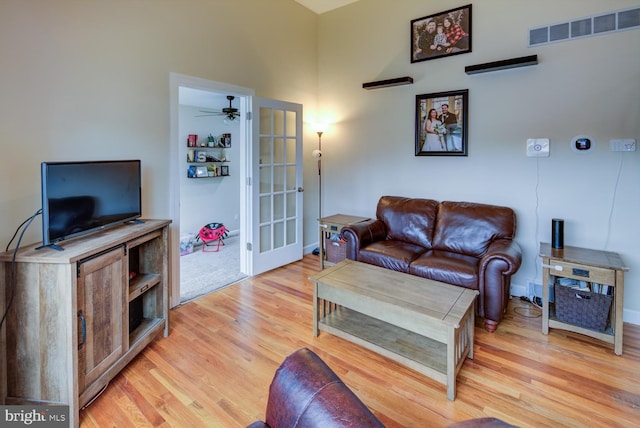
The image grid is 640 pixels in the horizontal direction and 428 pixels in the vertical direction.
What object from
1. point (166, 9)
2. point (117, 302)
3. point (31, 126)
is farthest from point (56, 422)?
point (166, 9)

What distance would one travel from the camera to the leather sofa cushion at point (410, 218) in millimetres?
3514

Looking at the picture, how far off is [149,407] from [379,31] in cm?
431

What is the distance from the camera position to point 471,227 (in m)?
3.24

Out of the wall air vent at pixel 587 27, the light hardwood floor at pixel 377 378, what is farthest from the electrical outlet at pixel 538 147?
the light hardwood floor at pixel 377 378

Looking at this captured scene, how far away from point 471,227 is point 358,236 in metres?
1.09

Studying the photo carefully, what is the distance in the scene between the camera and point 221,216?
6.00 meters

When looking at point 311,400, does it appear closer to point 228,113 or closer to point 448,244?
point 448,244

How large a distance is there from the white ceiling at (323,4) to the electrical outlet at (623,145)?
327cm

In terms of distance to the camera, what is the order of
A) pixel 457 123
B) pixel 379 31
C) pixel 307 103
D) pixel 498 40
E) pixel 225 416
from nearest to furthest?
1. pixel 225 416
2. pixel 498 40
3. pixel 457 123
4. pixel 379 31
5. pixel 307 103

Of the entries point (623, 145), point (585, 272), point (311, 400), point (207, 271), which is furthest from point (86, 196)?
point (623, 145)

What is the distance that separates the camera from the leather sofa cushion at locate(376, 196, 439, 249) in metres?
3.51

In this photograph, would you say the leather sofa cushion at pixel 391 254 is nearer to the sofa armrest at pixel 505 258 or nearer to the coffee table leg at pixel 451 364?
the sofa armrest at pixel 505 258

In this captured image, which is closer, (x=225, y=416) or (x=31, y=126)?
(x=225, y=416)

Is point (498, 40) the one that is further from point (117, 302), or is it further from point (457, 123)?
point (117, 302)
